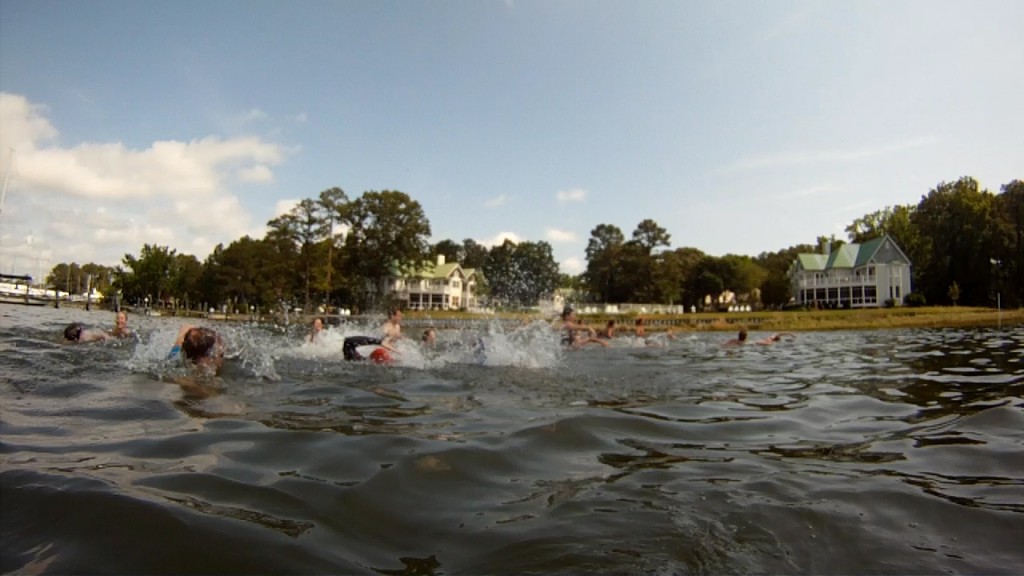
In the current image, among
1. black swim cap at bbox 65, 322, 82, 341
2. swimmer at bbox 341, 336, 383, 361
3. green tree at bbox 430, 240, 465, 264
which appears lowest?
swimmer at bbox 341, 336, 383, 361

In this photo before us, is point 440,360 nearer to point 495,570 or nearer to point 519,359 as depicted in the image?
point 519,359

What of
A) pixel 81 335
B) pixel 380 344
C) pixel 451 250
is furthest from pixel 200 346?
pixel 451 250

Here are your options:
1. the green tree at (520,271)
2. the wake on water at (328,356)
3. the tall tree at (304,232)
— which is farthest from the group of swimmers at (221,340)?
the green tree at (520,271)

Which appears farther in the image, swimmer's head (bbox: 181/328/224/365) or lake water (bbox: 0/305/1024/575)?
swimmer's head (bbox: 181/328/224/365)

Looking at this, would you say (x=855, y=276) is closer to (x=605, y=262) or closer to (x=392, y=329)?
(x=605, y=262)

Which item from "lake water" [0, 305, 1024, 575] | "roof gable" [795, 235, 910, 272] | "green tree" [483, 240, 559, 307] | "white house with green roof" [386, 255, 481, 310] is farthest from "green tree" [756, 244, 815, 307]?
"lake water" [0, 305, 1024, 575]

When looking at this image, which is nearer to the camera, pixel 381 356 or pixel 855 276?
pixel 381 356

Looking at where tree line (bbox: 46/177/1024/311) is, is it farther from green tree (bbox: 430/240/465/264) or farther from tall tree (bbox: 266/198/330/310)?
green tree (bbox: 430/240/465/264)

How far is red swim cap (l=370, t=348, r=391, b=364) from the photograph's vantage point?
11.2 meters

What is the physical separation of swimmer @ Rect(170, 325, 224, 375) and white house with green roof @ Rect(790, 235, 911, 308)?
2693 inches

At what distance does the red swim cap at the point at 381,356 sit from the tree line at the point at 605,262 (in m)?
52.2

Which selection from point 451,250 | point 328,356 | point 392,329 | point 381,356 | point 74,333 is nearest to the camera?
point 381,356

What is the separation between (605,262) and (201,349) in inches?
3259

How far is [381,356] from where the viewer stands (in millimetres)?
11227
